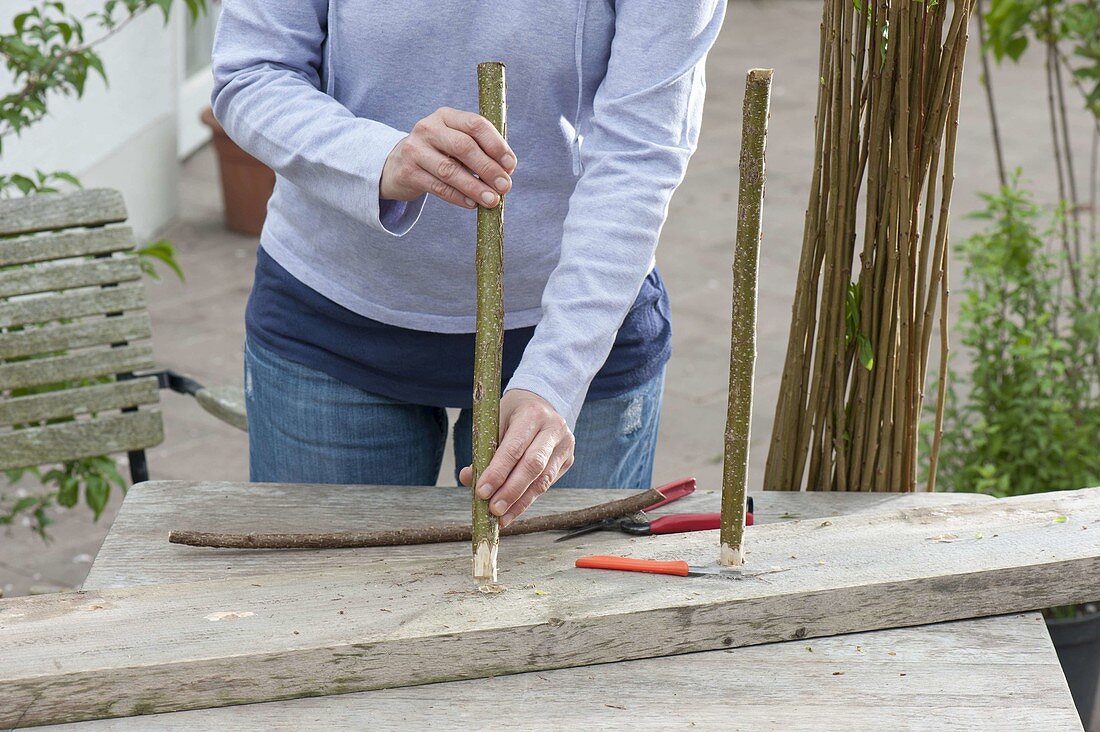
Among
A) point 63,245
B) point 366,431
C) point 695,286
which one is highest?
point 63,245

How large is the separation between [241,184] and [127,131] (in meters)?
0.48

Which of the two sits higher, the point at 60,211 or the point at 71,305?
the point at 60,211

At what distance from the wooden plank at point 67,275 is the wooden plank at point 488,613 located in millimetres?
1172

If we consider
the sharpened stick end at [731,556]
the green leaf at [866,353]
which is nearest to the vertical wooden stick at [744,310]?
the sharpened stick end at [731,556]

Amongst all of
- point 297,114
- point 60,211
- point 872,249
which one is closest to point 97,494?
point 60,211

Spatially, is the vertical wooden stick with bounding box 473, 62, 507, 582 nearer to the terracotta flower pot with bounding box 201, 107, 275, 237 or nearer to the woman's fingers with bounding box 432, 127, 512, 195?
the woman's fingers with bounding box 432, 127, 512, 195

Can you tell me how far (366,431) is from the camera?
1.55 meters

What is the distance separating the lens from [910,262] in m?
1.49

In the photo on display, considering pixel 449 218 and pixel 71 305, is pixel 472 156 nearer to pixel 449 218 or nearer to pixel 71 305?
pixel 449 218

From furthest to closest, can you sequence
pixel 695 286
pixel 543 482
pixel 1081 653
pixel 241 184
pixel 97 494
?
pixel 241 184, pixel 695 286, pixel 97 494, pixel 1081 653, pixel 543 482

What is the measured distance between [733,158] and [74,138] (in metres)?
3.19

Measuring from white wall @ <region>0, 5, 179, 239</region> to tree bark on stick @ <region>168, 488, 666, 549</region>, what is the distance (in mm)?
2900

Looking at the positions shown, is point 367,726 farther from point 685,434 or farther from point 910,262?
point 685,434

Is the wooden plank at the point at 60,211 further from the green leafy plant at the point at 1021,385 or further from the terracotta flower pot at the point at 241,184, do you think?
the terracotta flower pot at the point at 241,184
